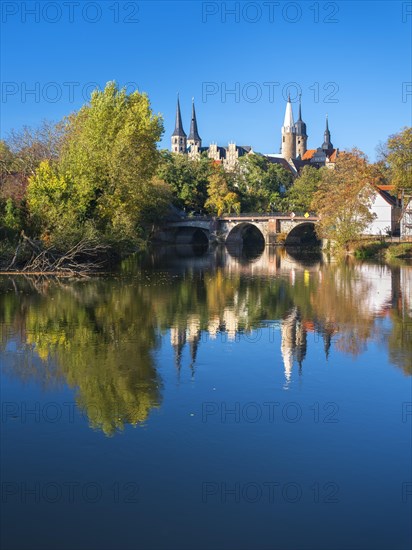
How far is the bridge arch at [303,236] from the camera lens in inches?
3376

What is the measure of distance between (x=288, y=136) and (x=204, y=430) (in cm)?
14909

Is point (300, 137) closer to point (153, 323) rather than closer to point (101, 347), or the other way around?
point (153, 323)

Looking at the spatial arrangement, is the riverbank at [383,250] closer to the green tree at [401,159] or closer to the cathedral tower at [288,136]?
the green tree at [401,159]

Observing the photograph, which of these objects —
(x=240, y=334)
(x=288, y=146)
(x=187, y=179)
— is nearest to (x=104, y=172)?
(x=240, y=334)

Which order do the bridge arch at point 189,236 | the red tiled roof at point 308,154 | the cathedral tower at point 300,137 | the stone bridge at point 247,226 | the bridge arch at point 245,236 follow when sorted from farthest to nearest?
the cathedral tower at point 300,137
the red tiled roof at point 308,154
the bridge arch at point 189,236
the bridge arch at point 245,236
the stone bridge at point 247,226

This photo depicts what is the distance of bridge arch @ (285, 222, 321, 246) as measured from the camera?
85750 millimetres

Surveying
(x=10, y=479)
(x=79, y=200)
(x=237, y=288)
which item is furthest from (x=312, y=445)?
(x=79, y=200)

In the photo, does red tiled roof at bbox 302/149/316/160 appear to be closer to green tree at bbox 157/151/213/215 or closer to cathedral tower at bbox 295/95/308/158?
cathedral tower at bbox 295/95/308/158

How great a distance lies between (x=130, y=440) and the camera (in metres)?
11.1

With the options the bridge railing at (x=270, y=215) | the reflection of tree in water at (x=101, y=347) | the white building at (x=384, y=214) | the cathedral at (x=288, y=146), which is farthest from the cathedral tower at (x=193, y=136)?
the reflection of tree in water at (x=101, y=347)

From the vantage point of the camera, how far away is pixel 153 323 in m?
21.5

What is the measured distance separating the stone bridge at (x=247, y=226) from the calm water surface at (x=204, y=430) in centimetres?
6136

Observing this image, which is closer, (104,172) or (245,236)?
(104,172)

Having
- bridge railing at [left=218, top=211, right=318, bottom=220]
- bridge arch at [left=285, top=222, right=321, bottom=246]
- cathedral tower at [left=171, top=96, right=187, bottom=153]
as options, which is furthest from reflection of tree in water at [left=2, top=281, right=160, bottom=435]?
cathedral tower at [left=171, top=96, right=187, bottom=153]
